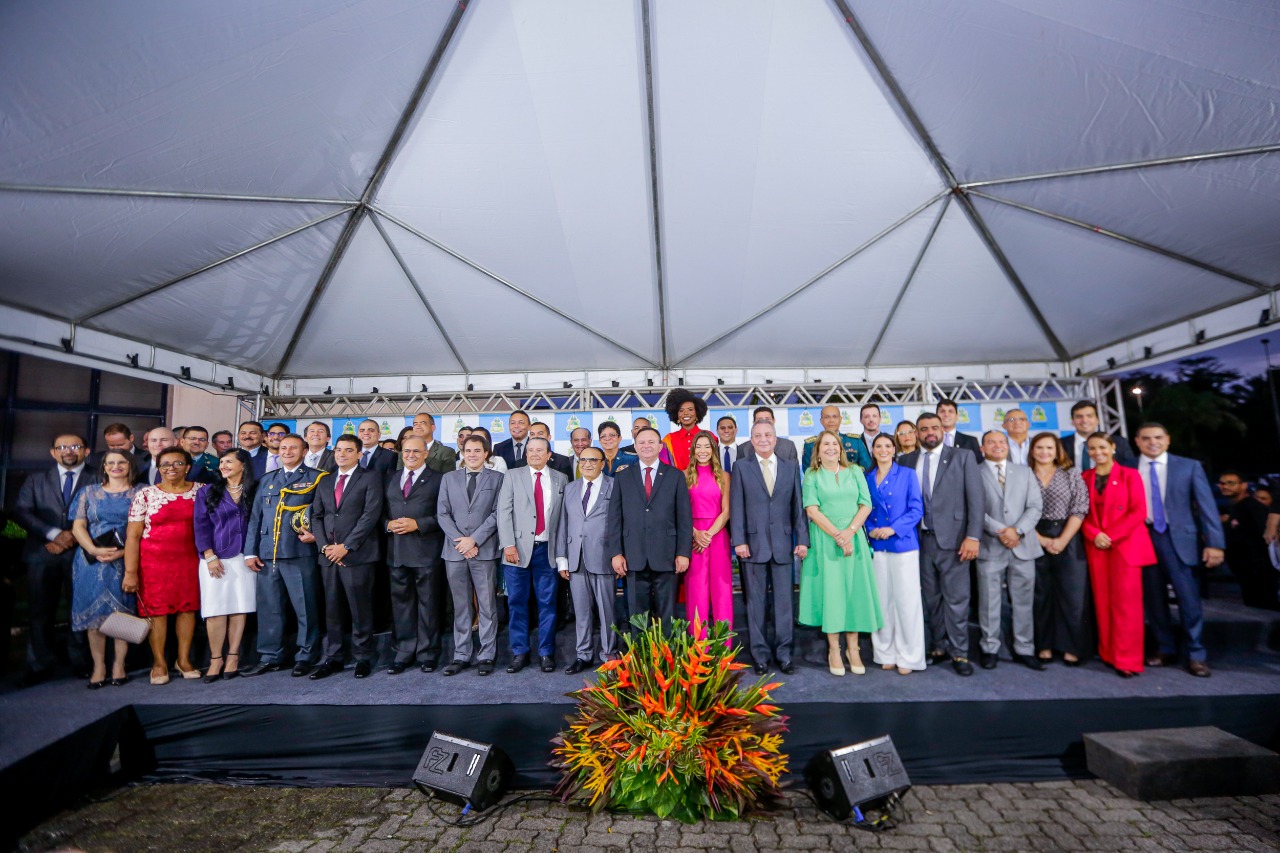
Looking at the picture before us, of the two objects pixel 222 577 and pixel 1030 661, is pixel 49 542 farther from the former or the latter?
pixel 1030 661

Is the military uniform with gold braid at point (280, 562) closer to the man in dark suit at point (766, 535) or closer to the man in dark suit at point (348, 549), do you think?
the man in dark suit at point (348, 549)

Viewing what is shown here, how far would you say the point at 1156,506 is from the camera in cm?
384

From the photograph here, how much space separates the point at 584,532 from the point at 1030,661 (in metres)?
3.07

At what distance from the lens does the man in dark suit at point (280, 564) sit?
388 cm

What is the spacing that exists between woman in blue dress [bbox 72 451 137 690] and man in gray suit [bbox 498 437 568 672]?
8.28 feet


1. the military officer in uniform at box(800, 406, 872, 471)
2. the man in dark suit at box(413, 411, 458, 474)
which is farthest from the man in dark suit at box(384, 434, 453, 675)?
the military officer in uniform at box(800, 406, 872, 471)

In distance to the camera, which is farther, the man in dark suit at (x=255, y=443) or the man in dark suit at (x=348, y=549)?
the man in dark suit at (x=255, y=443)

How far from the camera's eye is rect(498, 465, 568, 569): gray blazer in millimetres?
3859

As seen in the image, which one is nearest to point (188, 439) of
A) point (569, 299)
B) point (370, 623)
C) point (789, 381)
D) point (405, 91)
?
point (370, 623)

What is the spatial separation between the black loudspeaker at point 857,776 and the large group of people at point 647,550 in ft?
3.33

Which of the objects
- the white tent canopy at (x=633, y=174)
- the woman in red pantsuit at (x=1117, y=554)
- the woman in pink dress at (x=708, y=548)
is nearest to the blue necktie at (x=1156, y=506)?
the woman in red pantsuit at (x=1117, y=554)

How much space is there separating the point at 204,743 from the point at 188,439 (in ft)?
9.07

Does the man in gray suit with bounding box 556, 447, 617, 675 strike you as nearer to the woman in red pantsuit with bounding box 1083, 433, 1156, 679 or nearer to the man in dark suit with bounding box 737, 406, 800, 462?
the man in dark suit with bounding box 737, 406, 800, 462

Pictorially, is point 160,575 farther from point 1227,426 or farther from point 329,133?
point 1227,426
